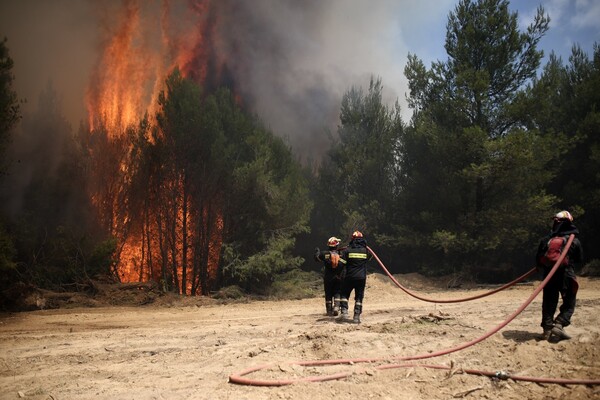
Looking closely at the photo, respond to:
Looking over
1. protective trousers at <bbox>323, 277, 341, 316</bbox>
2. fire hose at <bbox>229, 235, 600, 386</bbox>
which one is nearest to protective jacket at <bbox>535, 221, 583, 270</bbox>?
fire hose at <bbox>229, 235, 600, 386</bbox>

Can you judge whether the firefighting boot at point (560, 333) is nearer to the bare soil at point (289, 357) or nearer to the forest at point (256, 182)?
the bare soil at point (289, 357)

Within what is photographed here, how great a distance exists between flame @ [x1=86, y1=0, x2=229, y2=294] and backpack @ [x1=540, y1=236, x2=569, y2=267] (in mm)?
14026

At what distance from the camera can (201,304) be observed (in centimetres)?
Result: 1453

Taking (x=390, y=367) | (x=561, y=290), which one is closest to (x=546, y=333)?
(x=561, y=290)

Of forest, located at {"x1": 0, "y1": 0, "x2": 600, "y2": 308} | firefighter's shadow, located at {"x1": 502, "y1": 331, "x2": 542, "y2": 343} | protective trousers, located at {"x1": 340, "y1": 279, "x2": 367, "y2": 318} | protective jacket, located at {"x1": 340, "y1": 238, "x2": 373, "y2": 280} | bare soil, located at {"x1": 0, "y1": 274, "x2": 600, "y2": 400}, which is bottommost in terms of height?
bare soil, located at {"x1": 0, "y1": 274, "x2": 600, "y2": 400}

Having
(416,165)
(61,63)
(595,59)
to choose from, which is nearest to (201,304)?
(61,63)

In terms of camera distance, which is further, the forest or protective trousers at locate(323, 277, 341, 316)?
the forest

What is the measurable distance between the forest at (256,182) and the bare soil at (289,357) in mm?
7434

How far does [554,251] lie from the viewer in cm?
639

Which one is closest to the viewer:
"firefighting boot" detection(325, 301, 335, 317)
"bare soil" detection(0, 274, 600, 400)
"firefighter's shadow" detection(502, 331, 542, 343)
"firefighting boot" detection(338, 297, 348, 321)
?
"bare soil" detection(0, 274, 600, 400)

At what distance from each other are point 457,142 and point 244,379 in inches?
679

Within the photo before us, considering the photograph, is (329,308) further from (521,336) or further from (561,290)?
(561,290)

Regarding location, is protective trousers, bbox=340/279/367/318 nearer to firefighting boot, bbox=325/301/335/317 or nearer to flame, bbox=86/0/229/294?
firefighting boot, bbox=325/301/335/317

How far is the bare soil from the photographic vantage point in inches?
195
